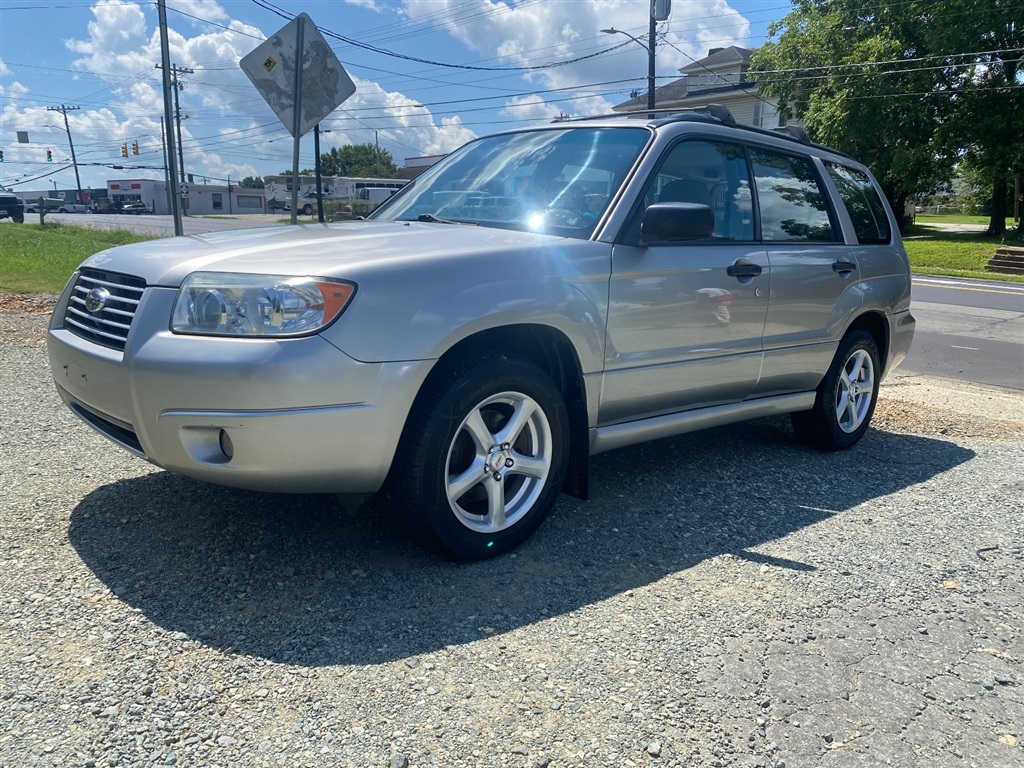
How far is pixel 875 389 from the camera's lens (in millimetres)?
5508

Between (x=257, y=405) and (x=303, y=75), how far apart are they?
5.23 m

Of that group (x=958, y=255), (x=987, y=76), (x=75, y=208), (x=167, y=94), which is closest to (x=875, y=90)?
(x=987, y=76)

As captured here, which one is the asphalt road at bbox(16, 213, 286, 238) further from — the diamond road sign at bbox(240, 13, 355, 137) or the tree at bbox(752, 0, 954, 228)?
the tree at bbox(752, 0, 954, 228)

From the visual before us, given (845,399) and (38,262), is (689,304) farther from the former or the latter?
(38,262)

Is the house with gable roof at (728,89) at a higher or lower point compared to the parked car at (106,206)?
higher

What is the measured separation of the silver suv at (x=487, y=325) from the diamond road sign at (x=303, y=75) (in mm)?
2983

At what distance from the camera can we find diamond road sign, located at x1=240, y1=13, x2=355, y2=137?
6.93m

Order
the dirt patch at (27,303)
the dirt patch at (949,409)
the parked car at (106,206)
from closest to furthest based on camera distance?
the dirt patch at (949,409) < the dirt patch at (27,303) < the parked car at (106,206)

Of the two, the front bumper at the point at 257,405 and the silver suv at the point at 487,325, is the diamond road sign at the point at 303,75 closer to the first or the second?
the silver suv at the point at 487,325

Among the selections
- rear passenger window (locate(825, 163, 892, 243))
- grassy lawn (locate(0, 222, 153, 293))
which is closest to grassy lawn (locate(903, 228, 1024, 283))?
rear passenger window (locate(825, 163, 892, 243))

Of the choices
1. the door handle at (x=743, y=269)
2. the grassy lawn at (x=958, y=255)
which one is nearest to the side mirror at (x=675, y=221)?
the door handle at (x=743, y=269)

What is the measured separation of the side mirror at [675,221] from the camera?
3555 mm

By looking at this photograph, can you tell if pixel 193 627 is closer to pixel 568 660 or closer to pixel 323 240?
pixel 568 660

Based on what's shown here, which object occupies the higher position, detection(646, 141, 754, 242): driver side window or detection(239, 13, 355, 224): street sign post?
detection(239, 13, 355, 224): street sign post
